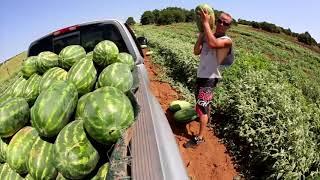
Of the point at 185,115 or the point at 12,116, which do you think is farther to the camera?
the point at 185,115

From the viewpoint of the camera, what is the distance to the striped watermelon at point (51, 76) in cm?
330

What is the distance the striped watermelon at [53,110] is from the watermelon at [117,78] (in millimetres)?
364

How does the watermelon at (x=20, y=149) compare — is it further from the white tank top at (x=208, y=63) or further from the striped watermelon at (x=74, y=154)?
the white tank top at (x=208, y=63)

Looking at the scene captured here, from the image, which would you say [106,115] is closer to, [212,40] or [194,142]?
[212,40]

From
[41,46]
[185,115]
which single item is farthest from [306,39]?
[41,46]

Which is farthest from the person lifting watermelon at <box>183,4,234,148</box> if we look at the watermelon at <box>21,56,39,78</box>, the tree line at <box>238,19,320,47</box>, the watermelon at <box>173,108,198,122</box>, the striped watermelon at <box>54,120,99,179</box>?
the tree line at <box>238,19,320,47</box>

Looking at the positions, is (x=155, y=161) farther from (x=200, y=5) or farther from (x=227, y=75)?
(x=227, y=75)

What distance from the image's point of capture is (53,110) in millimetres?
2748

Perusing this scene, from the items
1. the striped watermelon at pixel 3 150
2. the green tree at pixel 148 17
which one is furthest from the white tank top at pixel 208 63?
the green tree at pixel 148 17

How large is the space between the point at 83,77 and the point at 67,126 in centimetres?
62

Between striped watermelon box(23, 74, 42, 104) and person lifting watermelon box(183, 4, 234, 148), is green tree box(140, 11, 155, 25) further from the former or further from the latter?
striped watermelon box(23, 74, 42, 104)

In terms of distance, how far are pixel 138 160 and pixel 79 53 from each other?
172 cm

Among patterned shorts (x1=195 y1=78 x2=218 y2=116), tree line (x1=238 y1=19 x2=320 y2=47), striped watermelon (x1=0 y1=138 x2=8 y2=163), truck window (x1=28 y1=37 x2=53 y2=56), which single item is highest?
striped watermelon (x1=0 y1=138 x2=8 y2=163)

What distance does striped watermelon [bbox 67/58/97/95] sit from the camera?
3.19 meters
